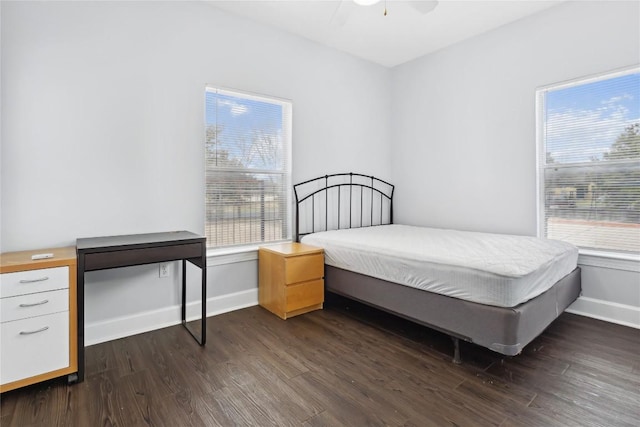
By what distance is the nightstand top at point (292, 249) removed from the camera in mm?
2814


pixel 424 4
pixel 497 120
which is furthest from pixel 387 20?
pixel 497 120

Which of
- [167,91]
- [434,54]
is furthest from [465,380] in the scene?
[434,54]

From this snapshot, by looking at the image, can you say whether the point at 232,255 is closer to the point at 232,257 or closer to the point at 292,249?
the point at 232,257

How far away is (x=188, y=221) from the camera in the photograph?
277cm

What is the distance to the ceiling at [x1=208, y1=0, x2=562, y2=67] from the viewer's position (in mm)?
2870

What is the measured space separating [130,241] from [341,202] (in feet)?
7.54

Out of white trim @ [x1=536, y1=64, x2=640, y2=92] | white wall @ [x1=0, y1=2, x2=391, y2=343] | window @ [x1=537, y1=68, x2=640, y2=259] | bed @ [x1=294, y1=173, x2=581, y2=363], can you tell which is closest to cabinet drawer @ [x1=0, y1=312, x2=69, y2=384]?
white wall @ [x1=0, y1=2, x2=391, y2=343]

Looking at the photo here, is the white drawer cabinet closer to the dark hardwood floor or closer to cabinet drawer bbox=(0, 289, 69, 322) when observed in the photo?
cabinet drawer bbox=(0, 289, 69, 322)

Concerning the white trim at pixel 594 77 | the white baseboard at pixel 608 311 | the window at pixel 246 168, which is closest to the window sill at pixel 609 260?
the white baseboard at pixel 608 311

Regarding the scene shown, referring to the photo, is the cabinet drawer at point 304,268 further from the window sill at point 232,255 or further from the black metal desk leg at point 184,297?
the black metal desk leg at point 184,297

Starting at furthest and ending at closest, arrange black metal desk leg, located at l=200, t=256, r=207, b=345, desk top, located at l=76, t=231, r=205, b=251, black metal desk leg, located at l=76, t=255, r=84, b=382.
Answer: black metal desk leg, located at l=200, t=256, r=207, b=345 < desk top, located at l=76, t=231, r=205, b=251 < black metal desk leg, located at l=76, t=255, r=84, b=382

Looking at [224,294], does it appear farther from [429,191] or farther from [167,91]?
[429,191]

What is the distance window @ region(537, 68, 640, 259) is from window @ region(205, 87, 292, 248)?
2.47 m

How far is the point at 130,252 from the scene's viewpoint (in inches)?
80.5
